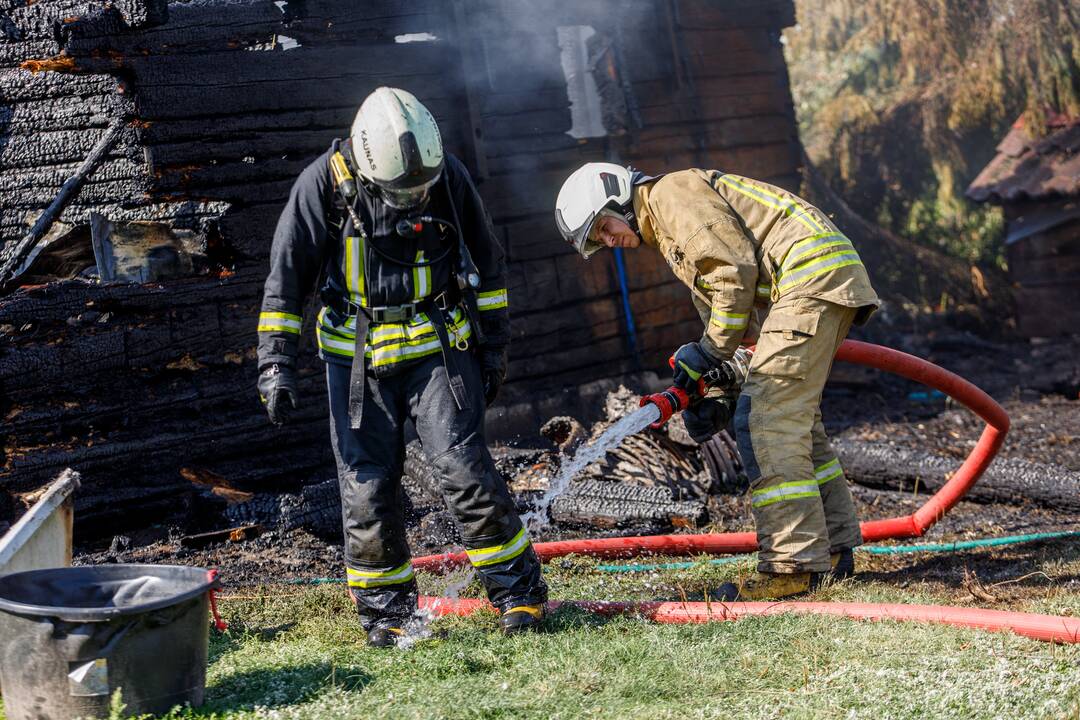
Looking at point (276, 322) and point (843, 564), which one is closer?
point (276, 322)

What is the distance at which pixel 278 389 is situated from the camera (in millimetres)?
4203

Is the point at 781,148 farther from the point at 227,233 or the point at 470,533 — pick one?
the point at 470,533

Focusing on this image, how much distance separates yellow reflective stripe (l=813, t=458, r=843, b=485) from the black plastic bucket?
9.60 feet

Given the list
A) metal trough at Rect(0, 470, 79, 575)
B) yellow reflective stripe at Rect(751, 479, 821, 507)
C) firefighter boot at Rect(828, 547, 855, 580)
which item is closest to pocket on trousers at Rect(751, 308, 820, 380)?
yellow reflective stripe at Rect(751, 479, 821, 507)

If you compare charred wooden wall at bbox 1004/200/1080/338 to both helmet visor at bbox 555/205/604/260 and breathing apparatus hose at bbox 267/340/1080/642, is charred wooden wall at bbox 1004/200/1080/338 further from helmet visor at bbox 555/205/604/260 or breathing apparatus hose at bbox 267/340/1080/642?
helmet visor at bbox 555/205/604/260

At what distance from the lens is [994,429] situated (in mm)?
5398

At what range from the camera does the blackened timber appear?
6.58 meters

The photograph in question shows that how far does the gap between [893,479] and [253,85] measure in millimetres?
4902

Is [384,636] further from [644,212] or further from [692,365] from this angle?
[644,212]

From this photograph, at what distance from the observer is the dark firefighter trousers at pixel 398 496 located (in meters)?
4.25

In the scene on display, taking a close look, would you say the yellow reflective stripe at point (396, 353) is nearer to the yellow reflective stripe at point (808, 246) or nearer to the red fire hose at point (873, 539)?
the red fire hose at point (873, 539)

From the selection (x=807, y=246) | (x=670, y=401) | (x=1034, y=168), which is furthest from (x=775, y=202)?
(x=1034, y=168)

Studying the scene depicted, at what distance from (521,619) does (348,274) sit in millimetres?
1555

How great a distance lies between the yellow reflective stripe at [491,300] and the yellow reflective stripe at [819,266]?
1.25m
